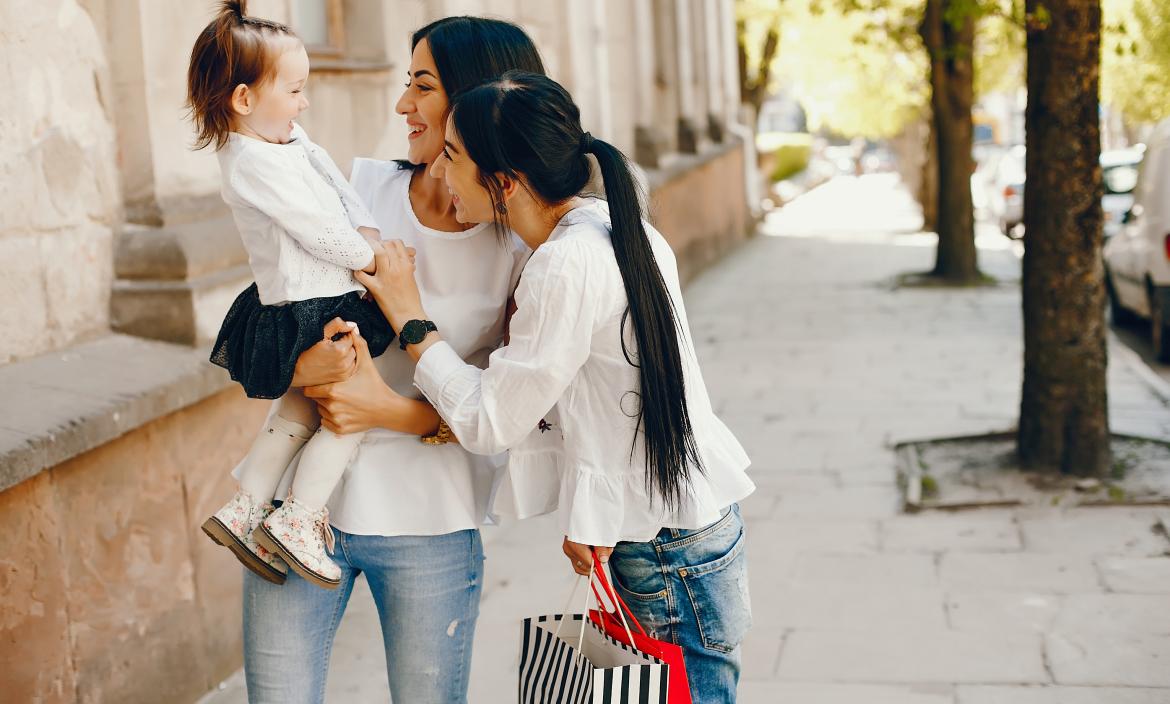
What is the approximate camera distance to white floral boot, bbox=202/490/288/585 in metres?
2.63

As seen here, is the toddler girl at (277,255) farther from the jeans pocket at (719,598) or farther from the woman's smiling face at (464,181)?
the jeans pocket at (719,598)

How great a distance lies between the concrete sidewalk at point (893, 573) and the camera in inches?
182

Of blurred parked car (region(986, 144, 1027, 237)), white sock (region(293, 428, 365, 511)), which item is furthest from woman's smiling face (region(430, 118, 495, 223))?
blurred parked car (region(986, 144, 1027, 237))

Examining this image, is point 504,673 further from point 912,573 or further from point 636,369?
point 636,369

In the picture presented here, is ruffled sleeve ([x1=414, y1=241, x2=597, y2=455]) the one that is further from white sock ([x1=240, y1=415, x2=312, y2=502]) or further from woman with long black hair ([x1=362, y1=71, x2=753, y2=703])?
white sock ([x1=240, y1=415, x2=312, y2=502])

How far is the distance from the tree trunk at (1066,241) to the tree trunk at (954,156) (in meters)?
9.04

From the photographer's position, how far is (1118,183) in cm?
1602

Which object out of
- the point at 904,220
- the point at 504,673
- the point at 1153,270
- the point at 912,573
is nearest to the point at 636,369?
the point at 504,673

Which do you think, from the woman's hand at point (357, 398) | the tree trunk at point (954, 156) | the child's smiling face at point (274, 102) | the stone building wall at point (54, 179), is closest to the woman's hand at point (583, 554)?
the woman's hand at point (357, 398)

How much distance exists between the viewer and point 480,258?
271 centimetres

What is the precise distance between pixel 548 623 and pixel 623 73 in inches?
516

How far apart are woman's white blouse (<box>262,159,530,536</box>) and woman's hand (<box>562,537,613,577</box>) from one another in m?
0.24

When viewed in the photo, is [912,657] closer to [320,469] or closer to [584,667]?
[584,667]

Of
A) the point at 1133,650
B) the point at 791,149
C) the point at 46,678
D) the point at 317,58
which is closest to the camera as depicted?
the point at 46,678
